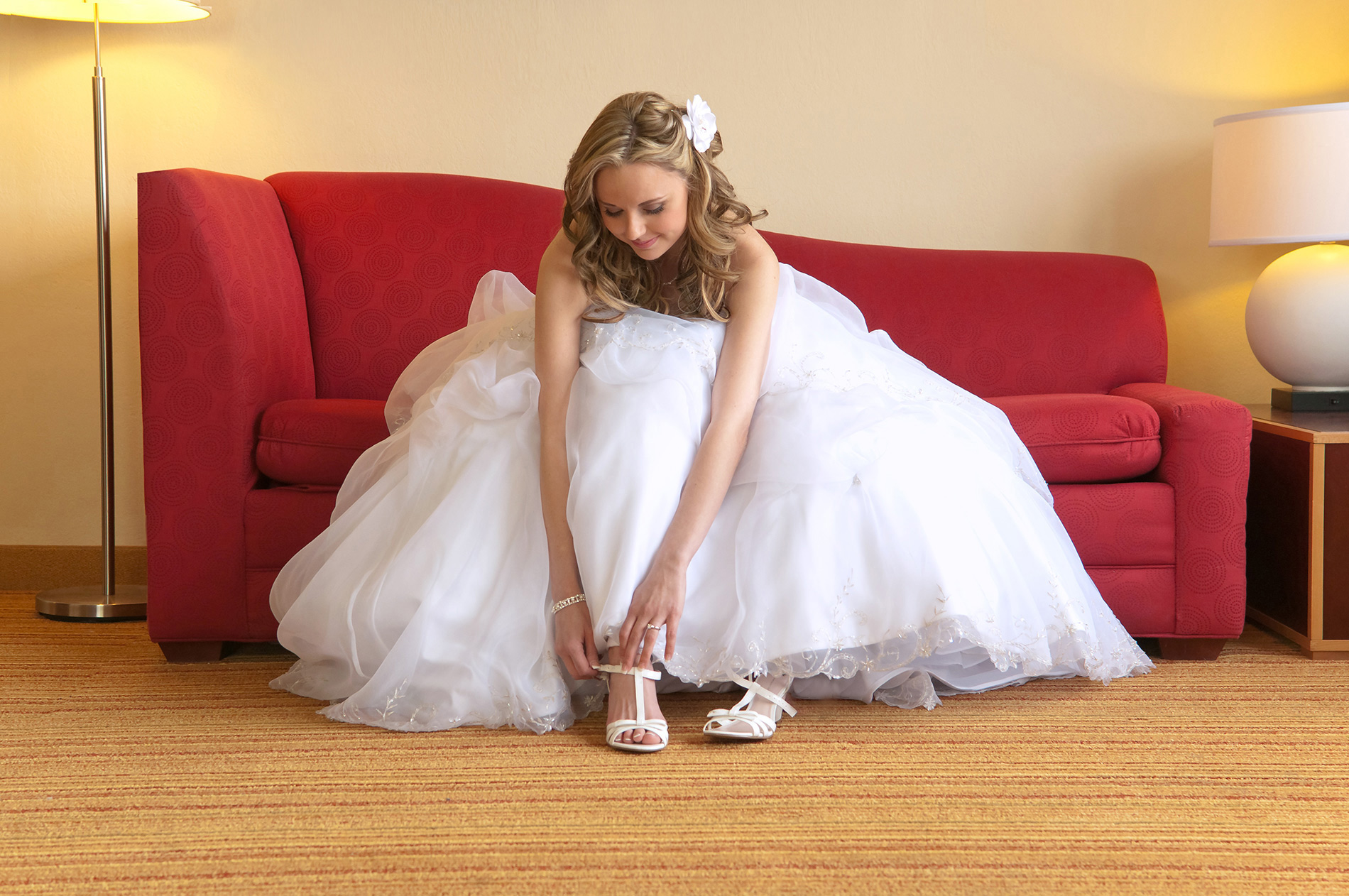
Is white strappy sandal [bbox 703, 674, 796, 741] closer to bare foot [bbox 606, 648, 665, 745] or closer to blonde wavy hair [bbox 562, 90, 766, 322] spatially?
bare foot [bbox 606, 648, 665, 745]

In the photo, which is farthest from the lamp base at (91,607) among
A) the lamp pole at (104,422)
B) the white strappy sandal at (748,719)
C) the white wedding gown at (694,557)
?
the white strappy sandal at (748,719)

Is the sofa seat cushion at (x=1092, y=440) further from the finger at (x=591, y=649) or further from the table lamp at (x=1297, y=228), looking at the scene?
the finger at (x=591, y=649)

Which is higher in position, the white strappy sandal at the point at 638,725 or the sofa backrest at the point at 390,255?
the sofa backrest at the point at 390,255

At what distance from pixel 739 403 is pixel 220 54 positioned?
1.86 m

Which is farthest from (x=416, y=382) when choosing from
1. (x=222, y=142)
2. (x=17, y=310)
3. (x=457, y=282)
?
(x=17, y=310)

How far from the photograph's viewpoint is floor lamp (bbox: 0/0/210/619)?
7.83ft

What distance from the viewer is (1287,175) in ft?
7.61

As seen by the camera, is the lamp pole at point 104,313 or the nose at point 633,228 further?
the lamp pole at point 104,313

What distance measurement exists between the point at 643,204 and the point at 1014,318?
130 cm

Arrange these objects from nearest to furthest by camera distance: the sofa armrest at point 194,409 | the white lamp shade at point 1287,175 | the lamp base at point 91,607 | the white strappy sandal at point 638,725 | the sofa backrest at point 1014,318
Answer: the white strappy sandal at point 638,725 < the sofa armrest at point 194,409 < the white lamp shade at point 1287,175 < the lamp base at point 91,607 < the sofa backrest at point 1014,318

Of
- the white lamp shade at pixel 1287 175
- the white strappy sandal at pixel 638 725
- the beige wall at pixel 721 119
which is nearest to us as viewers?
the white strappy sandal at pixel 638 725

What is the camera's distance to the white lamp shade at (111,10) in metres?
2.41

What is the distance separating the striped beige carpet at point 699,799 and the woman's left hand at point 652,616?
15 cm

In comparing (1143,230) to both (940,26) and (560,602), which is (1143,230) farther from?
(560,602)
